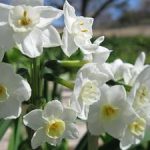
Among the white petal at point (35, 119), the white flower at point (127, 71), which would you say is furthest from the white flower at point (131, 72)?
the white petal at point (35, 119)

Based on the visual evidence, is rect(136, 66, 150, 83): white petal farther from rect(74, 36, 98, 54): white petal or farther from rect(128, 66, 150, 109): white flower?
rect(74, 36, 98, 54): white petal

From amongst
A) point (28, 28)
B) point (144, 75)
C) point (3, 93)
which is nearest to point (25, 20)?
point (28, 28)

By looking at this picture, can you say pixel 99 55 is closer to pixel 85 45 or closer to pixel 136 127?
pixel 85 45

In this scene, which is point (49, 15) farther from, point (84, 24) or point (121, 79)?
point (121, 79)

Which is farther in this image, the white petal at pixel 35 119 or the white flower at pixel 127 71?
the white flower at pixel 127 71

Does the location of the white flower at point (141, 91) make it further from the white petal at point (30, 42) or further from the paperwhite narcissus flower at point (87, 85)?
the white petal at point (30, 42)

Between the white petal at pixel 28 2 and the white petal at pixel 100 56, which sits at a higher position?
the white petal at pixel 28 2

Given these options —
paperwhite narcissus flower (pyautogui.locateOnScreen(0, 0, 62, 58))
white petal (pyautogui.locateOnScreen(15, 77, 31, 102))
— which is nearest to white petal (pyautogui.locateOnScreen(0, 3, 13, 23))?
paperwhite narcissus flower (pyautogui.locateOnScreen(0, 0, 62, 58))
